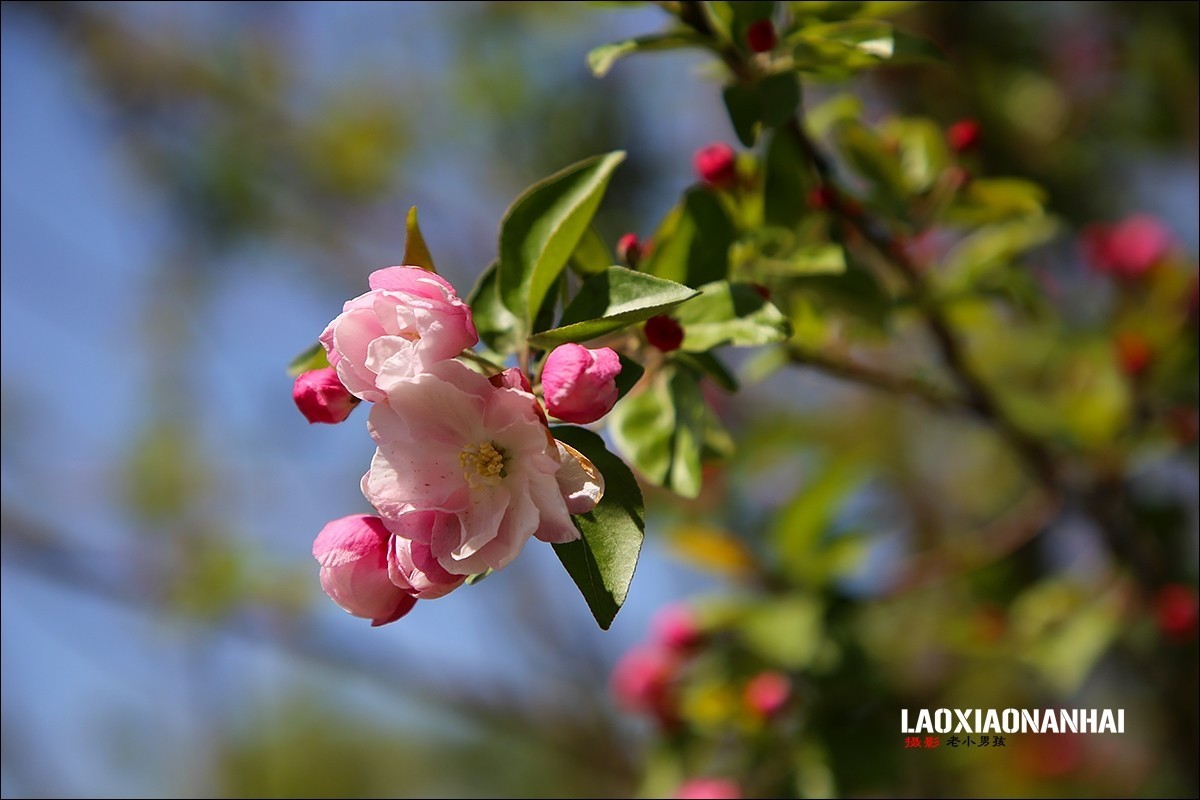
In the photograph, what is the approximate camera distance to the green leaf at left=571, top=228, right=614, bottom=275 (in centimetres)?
102

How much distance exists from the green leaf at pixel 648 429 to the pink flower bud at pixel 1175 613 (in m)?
1.27

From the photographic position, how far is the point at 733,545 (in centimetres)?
184

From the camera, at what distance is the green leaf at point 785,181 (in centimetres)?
112

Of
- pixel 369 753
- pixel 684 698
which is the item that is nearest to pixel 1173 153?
pixel 684 698

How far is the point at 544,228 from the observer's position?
0.95 metres

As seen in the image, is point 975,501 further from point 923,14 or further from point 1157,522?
point 923,14

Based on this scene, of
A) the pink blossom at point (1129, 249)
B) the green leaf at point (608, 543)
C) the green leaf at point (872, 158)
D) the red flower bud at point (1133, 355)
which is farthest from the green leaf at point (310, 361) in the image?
the pink blossom at point (1129, 249)

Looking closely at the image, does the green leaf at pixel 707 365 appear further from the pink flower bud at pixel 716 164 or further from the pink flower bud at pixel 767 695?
the pink flower bud at pixel 767 695

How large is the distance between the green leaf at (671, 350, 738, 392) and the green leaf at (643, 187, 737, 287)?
0.09 m

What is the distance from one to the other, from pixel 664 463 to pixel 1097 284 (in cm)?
220

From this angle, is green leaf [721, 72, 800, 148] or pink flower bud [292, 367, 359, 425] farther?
green leaf [721, 72, 800, 148]

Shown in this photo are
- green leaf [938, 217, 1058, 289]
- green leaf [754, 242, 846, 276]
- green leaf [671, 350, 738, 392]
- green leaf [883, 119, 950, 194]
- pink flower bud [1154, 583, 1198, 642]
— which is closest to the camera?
green leaf [671, 350, 738, 392]

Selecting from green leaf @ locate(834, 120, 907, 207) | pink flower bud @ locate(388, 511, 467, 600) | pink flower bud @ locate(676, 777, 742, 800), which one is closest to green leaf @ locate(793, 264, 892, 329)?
green leaf @ locate(834, 120, 907, 207)

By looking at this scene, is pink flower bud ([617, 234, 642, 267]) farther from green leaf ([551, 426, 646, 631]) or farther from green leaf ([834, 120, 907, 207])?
green leaf ([834, 120, 907, 207])
